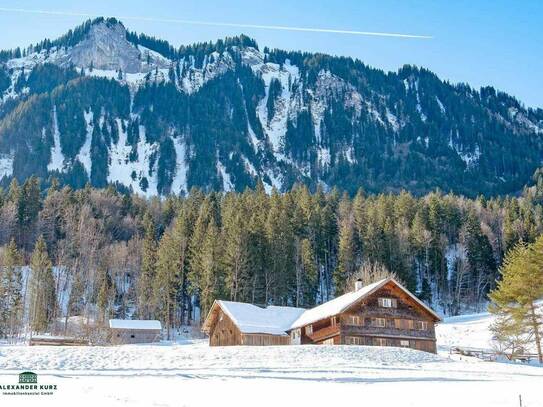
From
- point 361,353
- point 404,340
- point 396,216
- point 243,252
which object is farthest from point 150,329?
point 396,216

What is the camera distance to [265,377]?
3041cm

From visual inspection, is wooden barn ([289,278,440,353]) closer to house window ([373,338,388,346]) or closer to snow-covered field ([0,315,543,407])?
house window ([373,338,388,346])

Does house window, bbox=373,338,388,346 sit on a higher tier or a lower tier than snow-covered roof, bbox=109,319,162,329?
lower

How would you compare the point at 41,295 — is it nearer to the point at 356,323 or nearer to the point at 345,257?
the point at 345,257

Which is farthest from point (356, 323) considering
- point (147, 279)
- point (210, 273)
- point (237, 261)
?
point (147, 279)

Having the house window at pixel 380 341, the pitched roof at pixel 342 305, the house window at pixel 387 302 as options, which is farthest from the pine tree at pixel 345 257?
the house window at pixel 380 341

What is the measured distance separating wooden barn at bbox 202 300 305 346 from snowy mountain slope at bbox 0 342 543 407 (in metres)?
14.7

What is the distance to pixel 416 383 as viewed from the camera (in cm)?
2898

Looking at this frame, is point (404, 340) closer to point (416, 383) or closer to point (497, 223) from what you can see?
point (416, 383)

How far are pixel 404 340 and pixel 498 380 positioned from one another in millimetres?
25784

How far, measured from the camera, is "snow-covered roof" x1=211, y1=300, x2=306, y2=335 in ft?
191

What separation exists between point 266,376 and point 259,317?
29971mm

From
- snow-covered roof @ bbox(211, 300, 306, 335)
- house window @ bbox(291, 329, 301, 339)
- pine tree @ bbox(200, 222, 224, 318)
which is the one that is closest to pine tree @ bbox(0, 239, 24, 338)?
pine tree @ bbox(200, 222, 224, 318)

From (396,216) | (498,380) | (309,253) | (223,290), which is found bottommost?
(498,380)
